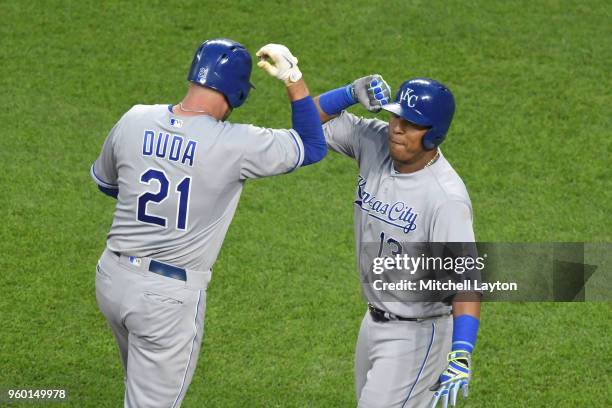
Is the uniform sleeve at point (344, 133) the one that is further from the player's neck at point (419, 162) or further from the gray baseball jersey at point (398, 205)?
the player's neck at point (419, 162)

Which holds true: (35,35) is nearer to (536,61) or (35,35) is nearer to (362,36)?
(362,36)

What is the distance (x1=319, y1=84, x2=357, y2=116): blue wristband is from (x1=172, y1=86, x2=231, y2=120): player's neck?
661 mm

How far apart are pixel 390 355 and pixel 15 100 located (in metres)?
6.11

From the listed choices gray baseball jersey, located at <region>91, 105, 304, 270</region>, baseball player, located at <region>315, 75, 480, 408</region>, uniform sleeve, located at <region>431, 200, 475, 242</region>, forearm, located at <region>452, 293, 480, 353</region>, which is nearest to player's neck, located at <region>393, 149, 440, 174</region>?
baseball player, located at <region>315, 75, 480, 408</region>

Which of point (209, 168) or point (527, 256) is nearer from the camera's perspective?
point (209, 168)

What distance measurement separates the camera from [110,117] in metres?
10.2

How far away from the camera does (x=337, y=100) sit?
569 centimetres

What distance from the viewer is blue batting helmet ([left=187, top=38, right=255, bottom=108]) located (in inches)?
205

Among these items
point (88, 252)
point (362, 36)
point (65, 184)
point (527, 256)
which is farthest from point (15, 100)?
point (527, 256)

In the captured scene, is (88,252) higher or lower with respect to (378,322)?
lower

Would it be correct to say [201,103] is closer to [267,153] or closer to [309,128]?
[267,153]

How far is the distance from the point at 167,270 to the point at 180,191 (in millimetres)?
401

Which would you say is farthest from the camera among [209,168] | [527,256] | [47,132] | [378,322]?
[47,132]

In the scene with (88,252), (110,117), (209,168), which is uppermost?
(209,168)
